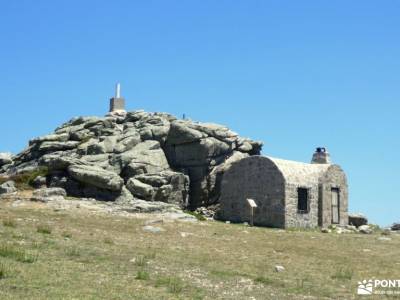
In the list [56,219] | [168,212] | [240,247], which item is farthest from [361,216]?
[56,219]

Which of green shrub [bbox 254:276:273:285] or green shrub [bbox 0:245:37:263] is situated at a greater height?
green shrub [bbox 0:245:37:263]

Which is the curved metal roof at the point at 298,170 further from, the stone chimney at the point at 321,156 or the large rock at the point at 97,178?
the large rock at the point at 97,178

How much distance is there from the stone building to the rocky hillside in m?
4.75

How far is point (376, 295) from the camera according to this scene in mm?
17984

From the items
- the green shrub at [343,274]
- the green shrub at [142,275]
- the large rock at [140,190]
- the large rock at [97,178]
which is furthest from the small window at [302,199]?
the green shrub at [142,275]

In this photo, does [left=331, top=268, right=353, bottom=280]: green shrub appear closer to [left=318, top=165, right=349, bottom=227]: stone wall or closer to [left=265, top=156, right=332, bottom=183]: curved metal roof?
[left=265, top=156, right=332, bottom=183]: curved metal roof

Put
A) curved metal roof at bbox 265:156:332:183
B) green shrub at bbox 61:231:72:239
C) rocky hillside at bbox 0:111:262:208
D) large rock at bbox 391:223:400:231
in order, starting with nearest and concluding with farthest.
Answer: green shrub at bbox 61:231:72:239, curved metal roof at bbox 265:156:332:183, rocky hillside at bbox 0:111:262:208, large rock at bbox 391:223:400:231

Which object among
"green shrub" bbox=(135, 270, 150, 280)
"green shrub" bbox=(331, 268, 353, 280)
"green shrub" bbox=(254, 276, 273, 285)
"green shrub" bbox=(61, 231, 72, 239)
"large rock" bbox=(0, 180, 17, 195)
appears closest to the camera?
"green shrub" bbox=(135, 270, 150, 280)

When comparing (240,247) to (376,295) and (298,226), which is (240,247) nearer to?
(376,295)

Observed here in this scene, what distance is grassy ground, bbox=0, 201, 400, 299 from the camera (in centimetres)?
1561

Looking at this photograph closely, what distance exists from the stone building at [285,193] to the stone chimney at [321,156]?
551 millimetres

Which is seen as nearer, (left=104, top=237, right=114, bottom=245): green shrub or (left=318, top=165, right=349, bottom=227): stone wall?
(left=104, top=237, right=114, bottom=245): green shrub

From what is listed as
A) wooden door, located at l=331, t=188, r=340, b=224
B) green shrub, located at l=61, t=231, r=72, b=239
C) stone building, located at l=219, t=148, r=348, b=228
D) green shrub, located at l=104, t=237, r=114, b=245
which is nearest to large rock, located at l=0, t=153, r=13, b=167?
stone building, located at l=219, t=148, r=348, b=228

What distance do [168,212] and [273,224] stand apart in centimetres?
999
